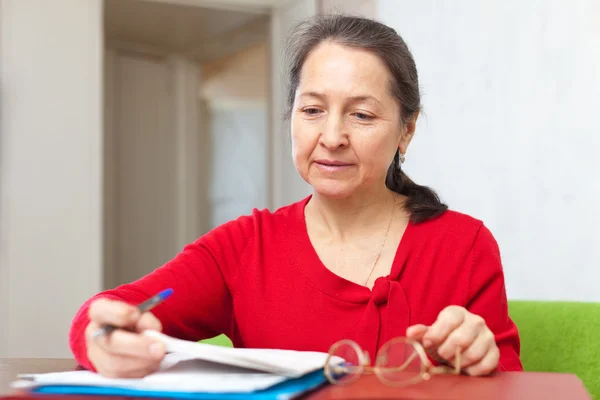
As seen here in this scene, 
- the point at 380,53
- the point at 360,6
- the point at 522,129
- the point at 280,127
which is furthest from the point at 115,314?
the point at 280,127

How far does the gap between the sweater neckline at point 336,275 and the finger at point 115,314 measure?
0.52m

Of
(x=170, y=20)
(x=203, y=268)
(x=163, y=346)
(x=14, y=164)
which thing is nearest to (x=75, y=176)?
(x=14, y=164)

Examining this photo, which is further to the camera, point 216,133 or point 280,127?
point 216,133

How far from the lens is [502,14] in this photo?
2.42 meters

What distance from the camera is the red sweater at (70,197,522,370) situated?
124 cm

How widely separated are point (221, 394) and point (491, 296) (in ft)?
2.26

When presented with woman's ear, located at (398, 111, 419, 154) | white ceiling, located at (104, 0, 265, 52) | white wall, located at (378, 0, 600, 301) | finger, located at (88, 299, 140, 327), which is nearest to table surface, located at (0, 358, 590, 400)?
finger, located at (88, 299, 140, 327)

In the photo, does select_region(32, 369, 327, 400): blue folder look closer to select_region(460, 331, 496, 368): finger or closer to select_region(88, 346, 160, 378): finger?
select_region(88, 346, 160, 378): finger

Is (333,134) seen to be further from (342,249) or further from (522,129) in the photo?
(522,129)

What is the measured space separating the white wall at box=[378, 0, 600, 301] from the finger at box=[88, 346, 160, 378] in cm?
156

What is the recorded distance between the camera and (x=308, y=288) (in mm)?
1304

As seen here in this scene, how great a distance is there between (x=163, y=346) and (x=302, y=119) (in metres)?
0.63

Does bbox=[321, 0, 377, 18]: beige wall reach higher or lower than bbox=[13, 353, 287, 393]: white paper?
higher

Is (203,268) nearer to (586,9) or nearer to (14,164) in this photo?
(586,9)
